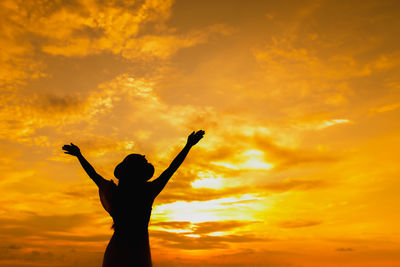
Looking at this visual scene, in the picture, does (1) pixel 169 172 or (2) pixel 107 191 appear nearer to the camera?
(1) pixel 169 172

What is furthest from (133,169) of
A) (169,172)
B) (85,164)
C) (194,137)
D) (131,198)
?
(194,137)

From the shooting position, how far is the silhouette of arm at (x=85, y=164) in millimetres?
7188

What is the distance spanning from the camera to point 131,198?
282 inches

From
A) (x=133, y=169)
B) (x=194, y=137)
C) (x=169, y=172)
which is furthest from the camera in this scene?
(x=194, y=137)

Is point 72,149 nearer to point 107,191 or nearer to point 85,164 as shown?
point 85,164

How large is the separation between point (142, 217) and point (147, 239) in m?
0.42

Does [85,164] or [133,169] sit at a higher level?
[85,164]

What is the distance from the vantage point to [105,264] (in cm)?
690

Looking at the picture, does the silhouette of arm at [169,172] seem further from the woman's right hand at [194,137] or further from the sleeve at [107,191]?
the sleeve at [107,191]

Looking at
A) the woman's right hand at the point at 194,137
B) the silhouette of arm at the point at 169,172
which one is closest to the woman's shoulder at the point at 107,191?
the silhouette of arm at the point at 169,172

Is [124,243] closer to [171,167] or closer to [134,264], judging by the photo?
[134,264]

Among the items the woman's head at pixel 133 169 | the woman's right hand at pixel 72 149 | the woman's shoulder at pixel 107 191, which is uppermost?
the woman's right hand at pixel 72 149

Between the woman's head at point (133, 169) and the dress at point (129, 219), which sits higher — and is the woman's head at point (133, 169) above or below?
above

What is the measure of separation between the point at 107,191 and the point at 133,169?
0.63 metres
